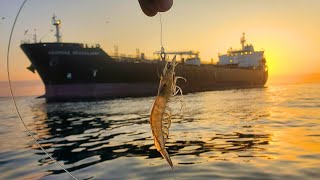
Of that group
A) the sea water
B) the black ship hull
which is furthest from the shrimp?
the black ship hull

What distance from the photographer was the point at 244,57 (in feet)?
395

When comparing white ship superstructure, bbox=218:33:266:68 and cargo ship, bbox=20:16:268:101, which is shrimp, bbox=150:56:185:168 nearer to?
cargo ship, bbox=20:16:268:101

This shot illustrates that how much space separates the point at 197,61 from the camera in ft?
319

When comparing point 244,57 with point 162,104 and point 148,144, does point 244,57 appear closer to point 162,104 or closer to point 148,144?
point 148,144

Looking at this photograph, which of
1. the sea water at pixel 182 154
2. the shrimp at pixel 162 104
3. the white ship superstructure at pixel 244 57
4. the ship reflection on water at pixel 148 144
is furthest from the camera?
the white ship superstructure at pixel 244 57

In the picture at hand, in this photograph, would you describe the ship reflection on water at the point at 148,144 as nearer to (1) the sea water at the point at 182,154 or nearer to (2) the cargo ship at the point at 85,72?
(1) the sea water at the point at 182,154

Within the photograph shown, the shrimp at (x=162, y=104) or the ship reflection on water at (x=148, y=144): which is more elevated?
the shrimp at (x=162, y=104)

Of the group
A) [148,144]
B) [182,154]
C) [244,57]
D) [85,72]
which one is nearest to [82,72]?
[85,72]

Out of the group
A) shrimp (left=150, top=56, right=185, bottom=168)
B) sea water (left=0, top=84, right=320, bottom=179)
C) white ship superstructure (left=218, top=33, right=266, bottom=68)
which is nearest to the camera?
shrimp (left=150, top=56, right=185, bottom=168)

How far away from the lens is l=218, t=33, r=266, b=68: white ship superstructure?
11888 centimetres

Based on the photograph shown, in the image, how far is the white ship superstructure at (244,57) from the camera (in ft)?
390

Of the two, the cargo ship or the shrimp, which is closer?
the shrimp

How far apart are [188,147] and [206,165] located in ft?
10.3

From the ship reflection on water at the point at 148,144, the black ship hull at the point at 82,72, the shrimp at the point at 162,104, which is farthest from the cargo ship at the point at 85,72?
the shrimp at the point at 162,104
